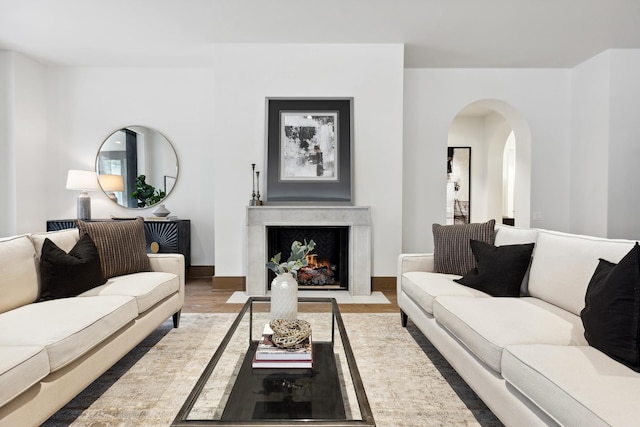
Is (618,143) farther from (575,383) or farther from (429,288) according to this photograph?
(575,383)

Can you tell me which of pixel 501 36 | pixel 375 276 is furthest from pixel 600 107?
pixel 375 276

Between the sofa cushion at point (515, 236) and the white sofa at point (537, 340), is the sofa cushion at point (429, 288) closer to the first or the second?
the white sofa at point (537, 340)

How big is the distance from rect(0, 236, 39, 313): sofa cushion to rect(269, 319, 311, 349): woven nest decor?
56.0 inches

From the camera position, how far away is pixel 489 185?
7.09 metres

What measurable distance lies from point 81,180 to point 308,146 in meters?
2.80

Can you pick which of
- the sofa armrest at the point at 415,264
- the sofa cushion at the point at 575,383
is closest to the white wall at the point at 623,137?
the sofa armrest at the point at 415,264

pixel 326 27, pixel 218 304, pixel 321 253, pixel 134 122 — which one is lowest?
pixel 218 304

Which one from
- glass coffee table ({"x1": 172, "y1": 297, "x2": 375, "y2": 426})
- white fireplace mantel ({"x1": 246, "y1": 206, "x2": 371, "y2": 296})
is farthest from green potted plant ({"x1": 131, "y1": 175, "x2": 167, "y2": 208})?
glass coffee table ({"x1": 172, "y1": 297, "x2": 375, "y2": 426})

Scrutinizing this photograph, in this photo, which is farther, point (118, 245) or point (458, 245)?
point (458, 245)

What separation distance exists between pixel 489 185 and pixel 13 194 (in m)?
7.16

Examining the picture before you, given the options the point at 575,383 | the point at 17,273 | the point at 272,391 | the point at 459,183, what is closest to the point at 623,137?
the point at 459,183

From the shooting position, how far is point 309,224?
420cm

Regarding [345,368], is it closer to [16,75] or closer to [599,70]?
[599,70]

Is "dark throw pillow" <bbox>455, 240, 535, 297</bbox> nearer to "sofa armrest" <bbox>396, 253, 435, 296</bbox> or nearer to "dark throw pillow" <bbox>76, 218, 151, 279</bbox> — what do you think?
"sofa armrest" <bbox>396, 253, 435, 296</bbox>
